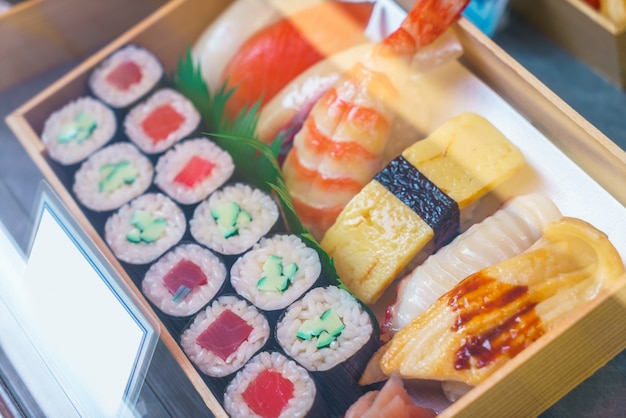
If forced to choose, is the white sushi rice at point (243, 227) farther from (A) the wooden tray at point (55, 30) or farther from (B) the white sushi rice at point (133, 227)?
(A) the wooden tray at point (55, 30)

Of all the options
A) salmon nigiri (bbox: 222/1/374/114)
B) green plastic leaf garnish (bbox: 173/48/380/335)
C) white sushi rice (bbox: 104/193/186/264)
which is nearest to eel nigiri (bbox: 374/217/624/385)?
green plastic leaf garnish (bbox: 173/48/380/335)

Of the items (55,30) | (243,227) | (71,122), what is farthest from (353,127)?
(55,30)

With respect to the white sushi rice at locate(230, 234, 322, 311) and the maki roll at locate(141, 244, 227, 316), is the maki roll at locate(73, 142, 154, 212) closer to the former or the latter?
the maki roll at locate(141, 244, 227, 316)

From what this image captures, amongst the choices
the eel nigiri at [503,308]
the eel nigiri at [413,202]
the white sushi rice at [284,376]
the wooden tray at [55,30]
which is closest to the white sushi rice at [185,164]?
the eel nigiri at [413,202]

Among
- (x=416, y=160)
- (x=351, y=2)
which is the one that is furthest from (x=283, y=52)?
(x=416, y=160)

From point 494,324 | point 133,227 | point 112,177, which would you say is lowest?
point 494,324

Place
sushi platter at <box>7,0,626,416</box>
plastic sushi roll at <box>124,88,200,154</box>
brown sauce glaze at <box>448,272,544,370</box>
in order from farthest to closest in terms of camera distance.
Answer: plastic sushi roll at <box>124,88,200,154</box> → sushi platter at <box>7,0,626,416</box> → brown sauce glaze at <box>448,272,544,370</box>

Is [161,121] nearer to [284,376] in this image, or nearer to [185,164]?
[185,164]
